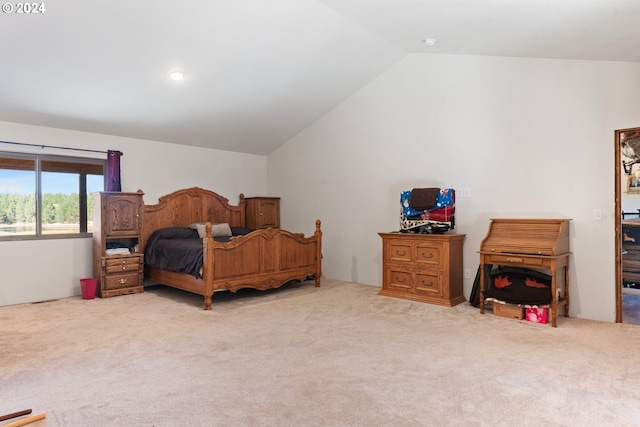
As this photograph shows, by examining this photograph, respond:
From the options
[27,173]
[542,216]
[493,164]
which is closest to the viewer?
[542,216]

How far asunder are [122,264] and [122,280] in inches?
8.2

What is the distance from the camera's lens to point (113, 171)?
5.50 metres

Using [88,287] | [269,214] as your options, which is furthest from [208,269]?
[269,214]

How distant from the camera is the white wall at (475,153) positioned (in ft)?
13.1

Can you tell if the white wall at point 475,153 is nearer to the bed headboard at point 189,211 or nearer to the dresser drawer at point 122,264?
the bed headboard at point 189,211

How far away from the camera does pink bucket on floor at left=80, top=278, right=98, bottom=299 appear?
5008mm

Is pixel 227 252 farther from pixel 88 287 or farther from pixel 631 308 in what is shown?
pixel 631 308

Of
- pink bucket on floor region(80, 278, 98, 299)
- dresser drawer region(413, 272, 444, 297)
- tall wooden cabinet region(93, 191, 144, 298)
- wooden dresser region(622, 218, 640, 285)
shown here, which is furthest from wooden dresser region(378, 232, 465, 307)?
pink bucket on floor region(80, 278, 98, 299)

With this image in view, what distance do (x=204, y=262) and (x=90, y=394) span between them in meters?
2.18

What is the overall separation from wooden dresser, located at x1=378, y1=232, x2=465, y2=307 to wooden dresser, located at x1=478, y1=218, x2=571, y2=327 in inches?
17.0

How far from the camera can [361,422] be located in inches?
82.6

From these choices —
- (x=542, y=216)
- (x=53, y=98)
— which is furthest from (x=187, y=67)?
(x=542, y=216)

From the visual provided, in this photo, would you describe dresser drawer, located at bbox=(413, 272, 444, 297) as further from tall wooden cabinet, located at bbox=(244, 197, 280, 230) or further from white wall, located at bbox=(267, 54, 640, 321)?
tall wooden cabinet, located at bbox=(244, 197, 280, 230)

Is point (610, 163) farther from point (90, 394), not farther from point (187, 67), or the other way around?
point (90, 394)
